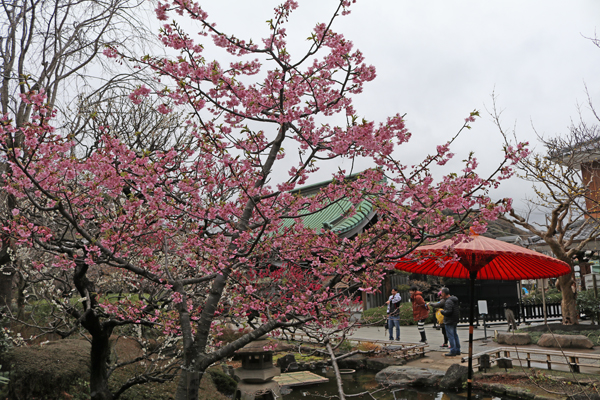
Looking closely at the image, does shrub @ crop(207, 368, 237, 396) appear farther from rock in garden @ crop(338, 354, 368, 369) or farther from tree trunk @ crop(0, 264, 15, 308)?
rock in garden @ crop(338, 354, 368, 369)

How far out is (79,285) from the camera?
4.93 meters

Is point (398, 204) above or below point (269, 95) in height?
below

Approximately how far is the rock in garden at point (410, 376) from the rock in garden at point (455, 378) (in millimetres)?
314

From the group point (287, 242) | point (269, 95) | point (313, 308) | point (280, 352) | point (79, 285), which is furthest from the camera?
point (280, 352)

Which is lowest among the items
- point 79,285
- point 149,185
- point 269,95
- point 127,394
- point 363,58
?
point 127,394

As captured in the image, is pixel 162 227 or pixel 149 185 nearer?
pixel 149 185

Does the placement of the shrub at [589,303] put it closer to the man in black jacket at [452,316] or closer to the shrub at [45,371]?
the man in black jacket at [452,316]

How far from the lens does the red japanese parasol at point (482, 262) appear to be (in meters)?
5.27

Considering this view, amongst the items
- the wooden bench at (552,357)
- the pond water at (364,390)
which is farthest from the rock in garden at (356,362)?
the wooden bench at (552,357)

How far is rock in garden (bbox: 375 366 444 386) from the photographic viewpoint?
9.50 metres

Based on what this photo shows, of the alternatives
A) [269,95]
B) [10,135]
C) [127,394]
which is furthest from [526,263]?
[10,135]

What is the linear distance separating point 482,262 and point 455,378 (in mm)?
4345

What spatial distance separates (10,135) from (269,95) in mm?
2617

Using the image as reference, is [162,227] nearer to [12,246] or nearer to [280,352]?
[12,246]
